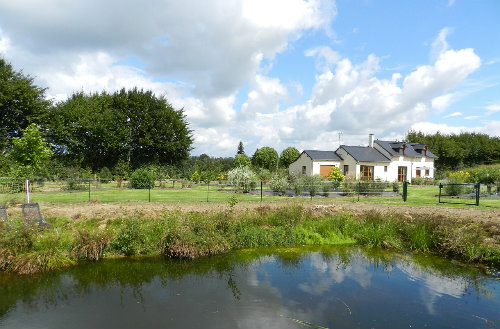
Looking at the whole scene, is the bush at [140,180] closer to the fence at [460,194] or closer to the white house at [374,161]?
the white house at [374,161]

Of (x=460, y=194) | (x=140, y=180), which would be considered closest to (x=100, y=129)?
(x=140, y=180)

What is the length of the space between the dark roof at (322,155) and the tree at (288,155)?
7319mm

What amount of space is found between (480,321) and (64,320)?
6702 millimetres

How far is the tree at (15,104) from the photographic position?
2297 centimetres

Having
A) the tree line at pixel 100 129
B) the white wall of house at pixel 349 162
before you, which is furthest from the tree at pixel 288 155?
the tree line at pixel 100 129

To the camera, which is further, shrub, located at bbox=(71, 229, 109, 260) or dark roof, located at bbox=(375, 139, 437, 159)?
dark roof, located at bbox=(375, 139, 437, 159)

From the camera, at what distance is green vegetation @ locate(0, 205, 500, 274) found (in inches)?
285

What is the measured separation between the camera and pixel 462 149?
43656 mm

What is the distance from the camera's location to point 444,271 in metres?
7.34

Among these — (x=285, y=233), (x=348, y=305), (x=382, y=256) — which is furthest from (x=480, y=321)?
(x=285, y=233)

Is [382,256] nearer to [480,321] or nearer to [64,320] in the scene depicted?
[480,321]

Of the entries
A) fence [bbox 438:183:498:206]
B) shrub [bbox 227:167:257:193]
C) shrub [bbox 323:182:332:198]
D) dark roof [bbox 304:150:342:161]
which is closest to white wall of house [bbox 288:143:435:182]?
dark roof [bbox 304:150:342:161]

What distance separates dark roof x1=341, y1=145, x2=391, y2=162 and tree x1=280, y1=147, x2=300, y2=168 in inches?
340

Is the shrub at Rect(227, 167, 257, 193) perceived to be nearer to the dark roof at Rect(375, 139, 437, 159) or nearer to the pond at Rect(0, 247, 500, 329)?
the pond at Rect(0, 247, 500, 329)
